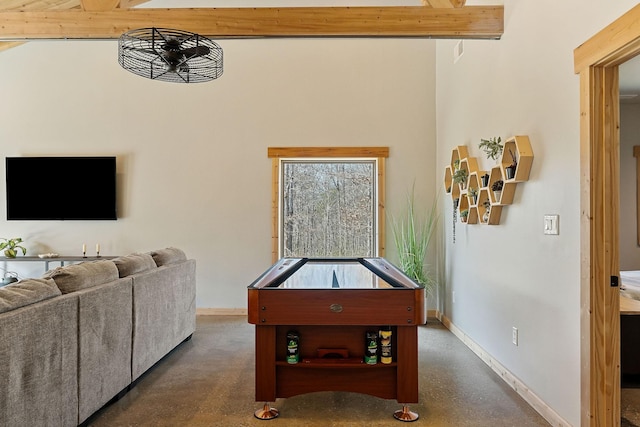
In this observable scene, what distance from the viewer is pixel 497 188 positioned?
3.38 meters

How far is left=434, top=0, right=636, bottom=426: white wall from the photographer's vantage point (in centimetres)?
245

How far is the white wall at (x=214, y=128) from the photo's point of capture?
543 centimetres

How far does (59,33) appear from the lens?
3678 mm

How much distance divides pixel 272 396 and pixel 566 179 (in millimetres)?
2161

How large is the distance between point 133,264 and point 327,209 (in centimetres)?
276

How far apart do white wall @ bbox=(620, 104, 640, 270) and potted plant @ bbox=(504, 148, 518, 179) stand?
10.9ft

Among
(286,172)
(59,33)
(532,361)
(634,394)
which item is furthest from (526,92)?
(59,33)

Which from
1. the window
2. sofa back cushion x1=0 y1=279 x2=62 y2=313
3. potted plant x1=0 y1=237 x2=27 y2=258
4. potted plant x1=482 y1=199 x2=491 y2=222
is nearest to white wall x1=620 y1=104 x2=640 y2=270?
potted plant x1=482 y1=199 x2=491 y2=222

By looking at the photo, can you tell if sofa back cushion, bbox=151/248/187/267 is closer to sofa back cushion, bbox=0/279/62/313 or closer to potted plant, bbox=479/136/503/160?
sofa back cushion, bbox=0/279/62/313

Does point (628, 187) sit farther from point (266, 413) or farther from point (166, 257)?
point (166, 257)

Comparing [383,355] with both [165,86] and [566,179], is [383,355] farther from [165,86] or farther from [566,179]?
[165,86]

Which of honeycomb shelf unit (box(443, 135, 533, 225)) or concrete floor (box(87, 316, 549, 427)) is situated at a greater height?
honeycomb shelf unit (box(443, 135, 533, 225))

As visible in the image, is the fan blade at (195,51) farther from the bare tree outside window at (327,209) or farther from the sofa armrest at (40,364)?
the bare tree outside window at (327,209)

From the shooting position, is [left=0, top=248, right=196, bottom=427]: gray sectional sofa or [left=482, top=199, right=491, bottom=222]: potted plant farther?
[left=482, top=199, right=491, bottom=222]: potted plant
